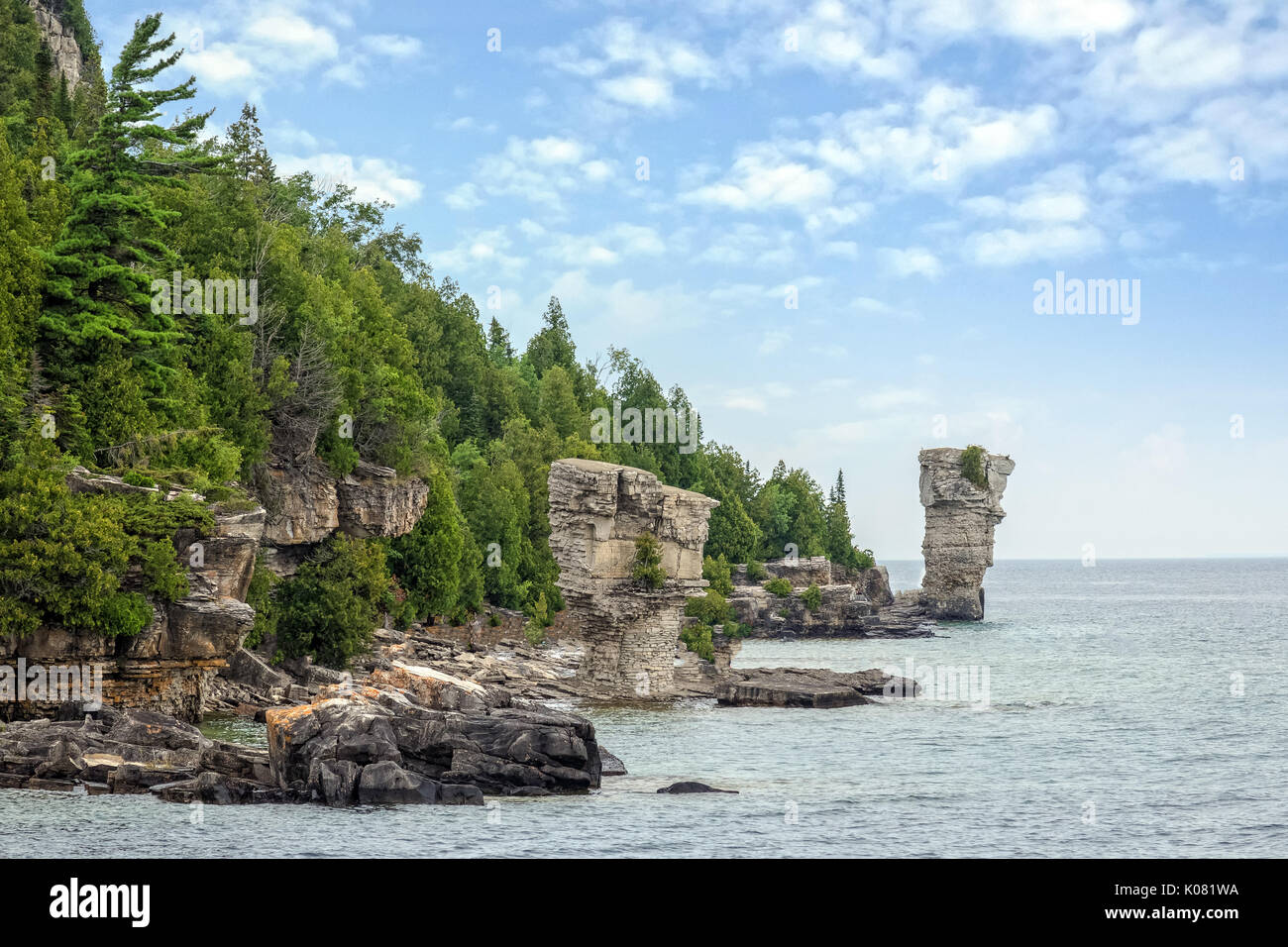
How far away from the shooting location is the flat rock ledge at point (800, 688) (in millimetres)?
58688

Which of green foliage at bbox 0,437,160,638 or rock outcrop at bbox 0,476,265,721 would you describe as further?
rock outcrop at bbox 0,476,265,721

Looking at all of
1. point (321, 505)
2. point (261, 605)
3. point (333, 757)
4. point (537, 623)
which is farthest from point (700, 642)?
point (333, 757)

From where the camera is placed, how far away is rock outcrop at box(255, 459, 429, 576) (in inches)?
2245

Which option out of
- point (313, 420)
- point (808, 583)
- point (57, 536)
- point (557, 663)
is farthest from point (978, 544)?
point (57, 536)

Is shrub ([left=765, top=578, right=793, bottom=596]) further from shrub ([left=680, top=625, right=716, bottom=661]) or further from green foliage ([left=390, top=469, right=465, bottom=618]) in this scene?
green foliage ([left=390, top=469, right=465, bottom=618])

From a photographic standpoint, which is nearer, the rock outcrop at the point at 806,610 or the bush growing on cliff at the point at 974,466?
the rock outcrop at the point at 806,610

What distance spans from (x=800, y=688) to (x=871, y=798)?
80.1ft

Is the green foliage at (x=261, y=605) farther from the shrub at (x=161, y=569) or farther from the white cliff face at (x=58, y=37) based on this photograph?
the white cliff face at (x=58, y=37)

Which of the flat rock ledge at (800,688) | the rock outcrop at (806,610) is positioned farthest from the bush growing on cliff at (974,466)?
the flat rock ledge at (800,688)

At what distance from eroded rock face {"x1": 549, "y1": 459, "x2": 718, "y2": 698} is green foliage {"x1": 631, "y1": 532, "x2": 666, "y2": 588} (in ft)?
0.79

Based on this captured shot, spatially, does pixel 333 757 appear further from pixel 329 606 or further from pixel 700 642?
pixel 700 642

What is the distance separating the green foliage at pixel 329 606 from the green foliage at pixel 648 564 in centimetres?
1392

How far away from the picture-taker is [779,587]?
11788 centimetres

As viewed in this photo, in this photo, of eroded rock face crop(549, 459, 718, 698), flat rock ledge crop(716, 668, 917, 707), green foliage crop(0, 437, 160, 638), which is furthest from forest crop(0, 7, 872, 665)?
flat rock ledge crop(716, 668, 917, 707)
